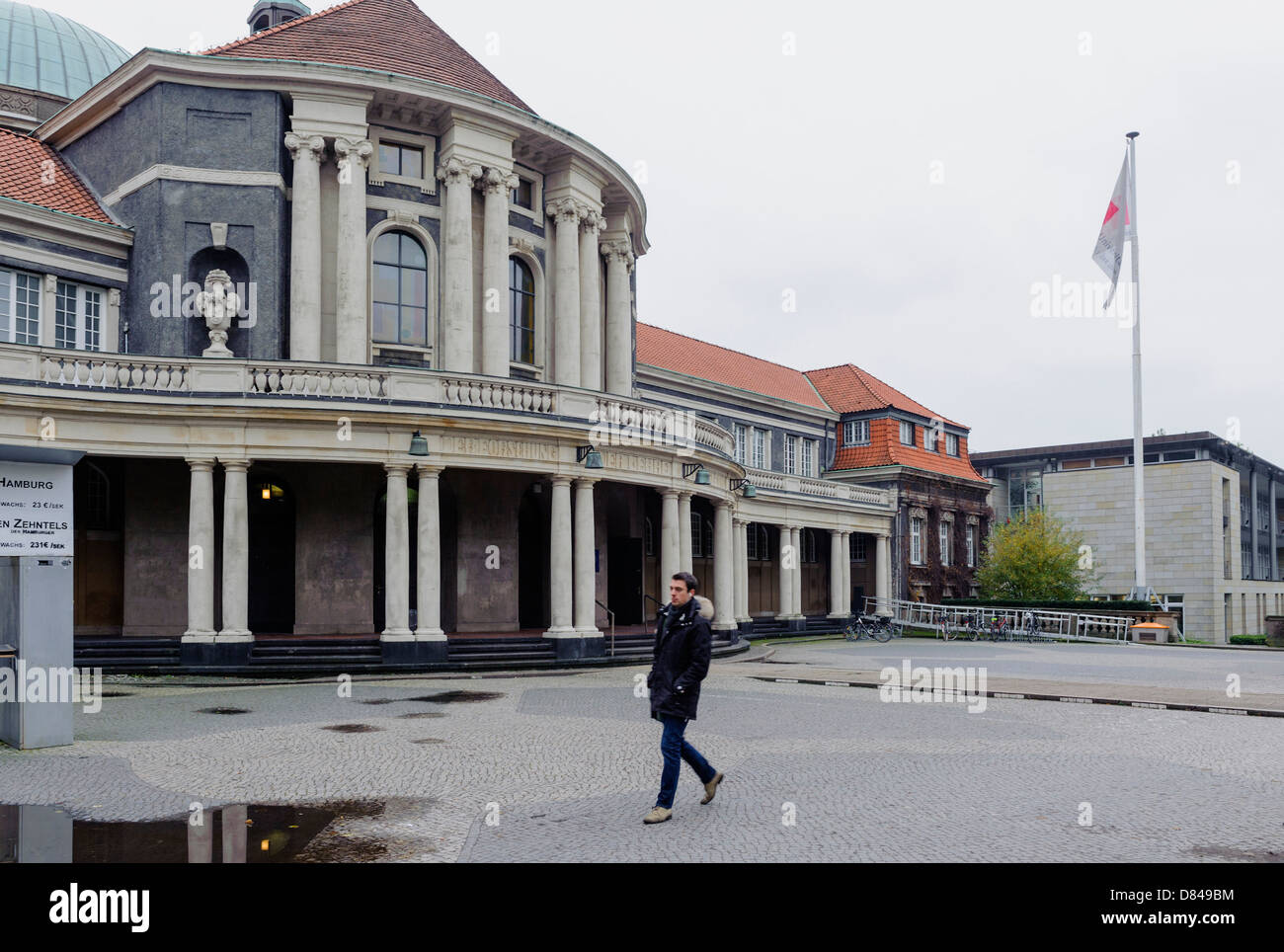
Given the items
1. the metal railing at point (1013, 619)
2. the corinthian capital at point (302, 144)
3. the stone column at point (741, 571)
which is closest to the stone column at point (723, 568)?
the stone column at point (741, 571)

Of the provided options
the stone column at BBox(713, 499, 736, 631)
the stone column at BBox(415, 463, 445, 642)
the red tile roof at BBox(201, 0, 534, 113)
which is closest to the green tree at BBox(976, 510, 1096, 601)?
the stone column at BBox(713, 499, 736, 631)

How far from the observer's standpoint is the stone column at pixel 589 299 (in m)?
30.3

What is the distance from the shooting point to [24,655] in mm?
12102

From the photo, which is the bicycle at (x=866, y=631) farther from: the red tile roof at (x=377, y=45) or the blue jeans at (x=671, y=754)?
the blue jeans at (x=671, y=754)

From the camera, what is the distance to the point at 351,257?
2534cm

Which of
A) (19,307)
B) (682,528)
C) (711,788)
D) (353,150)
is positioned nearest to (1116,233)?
(682,528)

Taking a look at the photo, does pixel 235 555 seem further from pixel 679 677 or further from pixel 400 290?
pixel 679 677

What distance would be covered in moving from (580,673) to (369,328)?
1004 centimetres

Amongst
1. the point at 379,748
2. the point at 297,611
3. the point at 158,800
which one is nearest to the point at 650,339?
the point at 297,611

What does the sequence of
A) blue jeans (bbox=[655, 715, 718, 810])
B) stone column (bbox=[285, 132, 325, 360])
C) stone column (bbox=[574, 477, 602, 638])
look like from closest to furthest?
1. blue jeans (bbox=[655, 715, 718, 810])
2. stone column (bbox=[574, 477, 602, 638])
3. stone column (bbox=[285, 132, 325, 360])

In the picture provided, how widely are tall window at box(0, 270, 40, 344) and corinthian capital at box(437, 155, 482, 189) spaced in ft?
31.6

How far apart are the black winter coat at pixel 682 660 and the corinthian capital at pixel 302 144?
19.9 meters

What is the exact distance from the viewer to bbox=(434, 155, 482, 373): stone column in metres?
26.3

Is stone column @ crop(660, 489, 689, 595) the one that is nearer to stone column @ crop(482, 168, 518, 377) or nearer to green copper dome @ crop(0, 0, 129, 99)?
stone column @ crop(482, 168, 518, 377)
